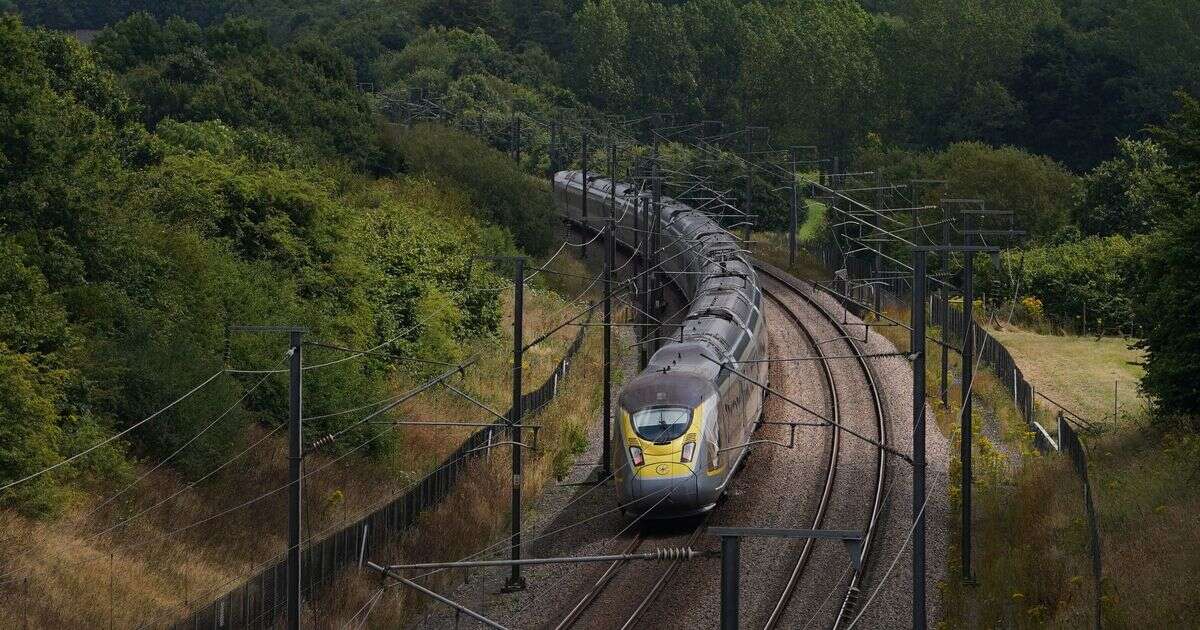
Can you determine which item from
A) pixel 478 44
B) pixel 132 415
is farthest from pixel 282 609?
pixel 478 44

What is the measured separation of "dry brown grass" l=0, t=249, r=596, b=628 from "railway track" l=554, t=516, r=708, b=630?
376 centimetres

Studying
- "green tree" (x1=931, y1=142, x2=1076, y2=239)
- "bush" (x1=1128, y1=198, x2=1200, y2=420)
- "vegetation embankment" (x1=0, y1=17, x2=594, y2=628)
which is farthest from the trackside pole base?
"green tree" (x1=931, y1=142, x2=1076, y2=239)

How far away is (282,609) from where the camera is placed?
23.0m

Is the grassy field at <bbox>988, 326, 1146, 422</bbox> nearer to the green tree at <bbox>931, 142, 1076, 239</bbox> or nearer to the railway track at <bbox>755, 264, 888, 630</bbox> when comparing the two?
the railway track at <bbox>755, 264, 888, 630</bbox>

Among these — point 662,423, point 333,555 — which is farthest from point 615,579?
point 333,555

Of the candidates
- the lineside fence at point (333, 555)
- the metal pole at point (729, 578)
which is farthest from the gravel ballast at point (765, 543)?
the metal pole at point (729, 578)

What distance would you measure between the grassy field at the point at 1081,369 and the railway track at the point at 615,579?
16623mm

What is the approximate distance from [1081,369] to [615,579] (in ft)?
93.3

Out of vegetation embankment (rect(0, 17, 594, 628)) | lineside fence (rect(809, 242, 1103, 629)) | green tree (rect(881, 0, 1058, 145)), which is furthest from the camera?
green tree (rect(881, 0, 1058, 145))

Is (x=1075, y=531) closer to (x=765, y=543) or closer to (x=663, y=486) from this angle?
(x=765, y=543)

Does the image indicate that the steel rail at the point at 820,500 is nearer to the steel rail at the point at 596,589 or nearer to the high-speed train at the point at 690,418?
the high-speed train at the point at 690,418

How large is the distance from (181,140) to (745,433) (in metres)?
25.9

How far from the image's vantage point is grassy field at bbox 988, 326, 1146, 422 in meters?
45.0

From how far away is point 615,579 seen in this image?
27.1m
